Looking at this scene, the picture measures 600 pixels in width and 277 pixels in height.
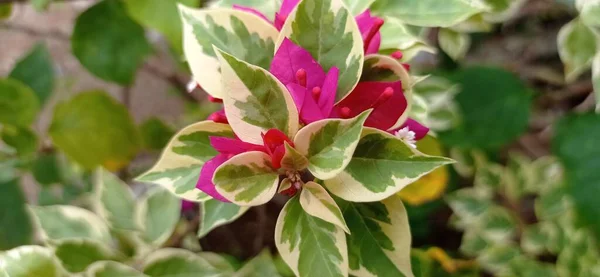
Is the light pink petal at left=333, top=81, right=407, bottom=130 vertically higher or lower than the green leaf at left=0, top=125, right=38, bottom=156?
higher

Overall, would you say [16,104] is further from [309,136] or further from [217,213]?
[309,136]

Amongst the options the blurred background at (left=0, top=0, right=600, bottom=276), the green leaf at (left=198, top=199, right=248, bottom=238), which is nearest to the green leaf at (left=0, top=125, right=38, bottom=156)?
the blurred background at (left=0, top=0, right=600, bottom=276)

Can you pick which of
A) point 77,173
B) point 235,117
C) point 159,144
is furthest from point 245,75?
point 77,173

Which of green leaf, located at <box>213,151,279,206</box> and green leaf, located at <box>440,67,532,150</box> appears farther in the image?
green leaf, located at <box>440,67,532,150</box>

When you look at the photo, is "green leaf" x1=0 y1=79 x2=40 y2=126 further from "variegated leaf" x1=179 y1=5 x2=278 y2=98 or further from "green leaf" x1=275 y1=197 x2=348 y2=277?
"green leaf" x1=275 y1=197 x2=348 y2=277

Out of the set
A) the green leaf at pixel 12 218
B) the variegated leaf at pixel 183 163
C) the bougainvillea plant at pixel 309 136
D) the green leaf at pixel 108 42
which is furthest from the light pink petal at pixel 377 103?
the green leaf at pixel 12 218

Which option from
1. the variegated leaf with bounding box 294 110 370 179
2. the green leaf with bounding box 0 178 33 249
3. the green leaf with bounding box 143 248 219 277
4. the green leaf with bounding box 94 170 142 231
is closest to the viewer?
the variegated leaf with bounding box 294 110 370 179
